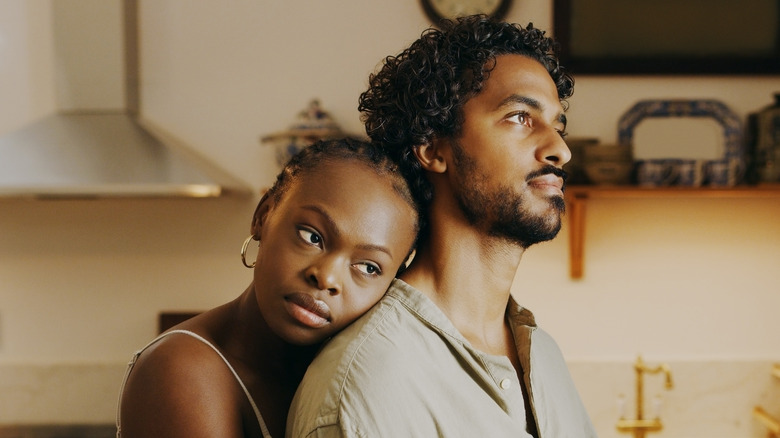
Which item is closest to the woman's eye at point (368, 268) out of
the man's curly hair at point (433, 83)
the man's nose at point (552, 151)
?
the man's curly hair at point (433, 83)

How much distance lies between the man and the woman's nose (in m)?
0.06

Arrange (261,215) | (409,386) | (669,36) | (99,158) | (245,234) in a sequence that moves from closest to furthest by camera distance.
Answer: (409,386) < (261,215) < (99,158) < (669,36) < (245,234)

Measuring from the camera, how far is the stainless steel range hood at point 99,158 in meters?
1.86

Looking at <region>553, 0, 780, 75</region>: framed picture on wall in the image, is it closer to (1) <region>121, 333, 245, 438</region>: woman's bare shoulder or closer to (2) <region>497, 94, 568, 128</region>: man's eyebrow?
(2) <region>497, 94, 568, 128</region>: man's eyebrow

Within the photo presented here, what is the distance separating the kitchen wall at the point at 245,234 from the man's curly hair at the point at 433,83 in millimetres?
1213

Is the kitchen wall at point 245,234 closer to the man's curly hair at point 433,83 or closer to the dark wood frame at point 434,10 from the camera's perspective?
the dark wood frame at point 434,10

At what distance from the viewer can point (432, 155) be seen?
3.30 feet

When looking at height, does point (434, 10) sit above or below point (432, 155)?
above

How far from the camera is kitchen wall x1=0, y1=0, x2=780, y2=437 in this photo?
223cm

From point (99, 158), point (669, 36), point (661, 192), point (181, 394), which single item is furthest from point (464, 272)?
point (669, 36)

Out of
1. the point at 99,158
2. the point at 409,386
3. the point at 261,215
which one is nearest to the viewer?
the point at 409,386

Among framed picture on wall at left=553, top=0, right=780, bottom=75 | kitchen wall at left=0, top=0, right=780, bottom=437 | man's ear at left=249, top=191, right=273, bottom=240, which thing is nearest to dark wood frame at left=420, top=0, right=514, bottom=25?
kitchen wall at left=0, top=0, right=780, bottom=437

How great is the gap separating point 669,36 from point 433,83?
1.52 m

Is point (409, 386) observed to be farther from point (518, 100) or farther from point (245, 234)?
point (245, 234)
